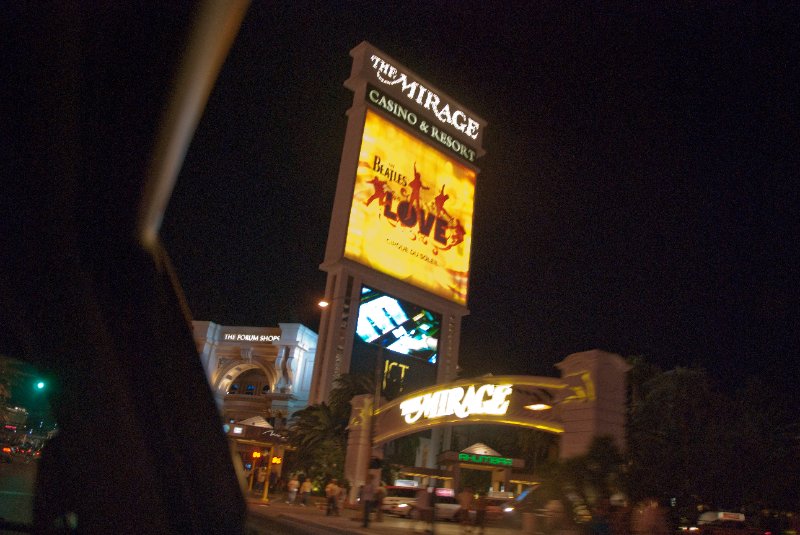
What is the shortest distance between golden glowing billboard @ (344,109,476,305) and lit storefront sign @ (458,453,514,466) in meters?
13.9

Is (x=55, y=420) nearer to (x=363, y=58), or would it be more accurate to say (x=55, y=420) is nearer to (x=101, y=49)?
(x=101, y=49)

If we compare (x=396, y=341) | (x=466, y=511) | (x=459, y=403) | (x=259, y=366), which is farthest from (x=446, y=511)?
(x=259, y=366)

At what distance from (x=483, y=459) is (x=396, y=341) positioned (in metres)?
12.8

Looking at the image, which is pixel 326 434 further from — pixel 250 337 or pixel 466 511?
pixel 250 337

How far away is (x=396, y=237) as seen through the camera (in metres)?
44.8

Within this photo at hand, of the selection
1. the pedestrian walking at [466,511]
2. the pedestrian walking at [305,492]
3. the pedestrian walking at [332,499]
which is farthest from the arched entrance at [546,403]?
the pedestrian walking at [305,492]

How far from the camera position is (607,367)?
1525 centimetres

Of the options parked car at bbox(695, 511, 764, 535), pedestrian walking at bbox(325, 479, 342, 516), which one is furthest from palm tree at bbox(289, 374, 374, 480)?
parked car at bbox(695, 511, 764, 535)

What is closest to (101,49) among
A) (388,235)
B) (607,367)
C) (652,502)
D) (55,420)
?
(55,420)

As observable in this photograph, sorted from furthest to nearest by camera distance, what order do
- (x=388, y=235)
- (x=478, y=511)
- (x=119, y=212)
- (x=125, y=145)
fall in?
(x=388, y=235) < (x=478, y=511) < (x=119, y=212) < (x=125, y=145)

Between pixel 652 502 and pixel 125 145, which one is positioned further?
pixel 652 502

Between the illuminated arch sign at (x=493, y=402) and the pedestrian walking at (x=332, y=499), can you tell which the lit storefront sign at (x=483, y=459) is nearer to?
the pedestrian walking at (x=332, y=499)

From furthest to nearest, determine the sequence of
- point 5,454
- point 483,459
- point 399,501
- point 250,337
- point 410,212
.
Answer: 1. point 250,337
2. point 410,212
3. point 483,459
4. point 399,501
5. point 5,454

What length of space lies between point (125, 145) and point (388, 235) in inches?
1635
